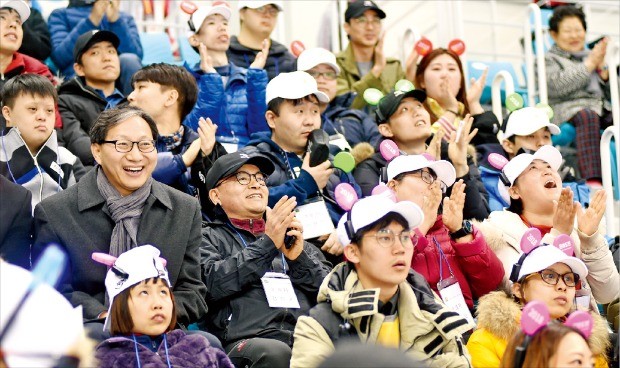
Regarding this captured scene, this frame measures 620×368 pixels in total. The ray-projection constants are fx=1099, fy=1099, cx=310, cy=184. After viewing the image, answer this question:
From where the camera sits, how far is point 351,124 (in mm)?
7332

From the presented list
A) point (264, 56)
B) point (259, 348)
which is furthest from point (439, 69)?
point (259, 348)

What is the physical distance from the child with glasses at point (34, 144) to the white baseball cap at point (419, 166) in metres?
1.72

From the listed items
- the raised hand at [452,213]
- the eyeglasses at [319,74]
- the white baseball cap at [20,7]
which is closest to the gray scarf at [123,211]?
the raised hand at [452,213]

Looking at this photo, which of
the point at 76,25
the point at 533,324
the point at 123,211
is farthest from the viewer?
the point at 76,25

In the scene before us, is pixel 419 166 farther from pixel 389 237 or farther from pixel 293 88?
pixel 389 237

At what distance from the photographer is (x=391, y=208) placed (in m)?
4.42

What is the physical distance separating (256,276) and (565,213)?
5.78 feet

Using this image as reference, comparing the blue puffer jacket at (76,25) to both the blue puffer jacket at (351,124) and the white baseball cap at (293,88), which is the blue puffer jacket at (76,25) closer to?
the blue puffer jacket at (351,124)

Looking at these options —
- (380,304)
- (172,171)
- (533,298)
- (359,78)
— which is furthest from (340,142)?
(380,304)

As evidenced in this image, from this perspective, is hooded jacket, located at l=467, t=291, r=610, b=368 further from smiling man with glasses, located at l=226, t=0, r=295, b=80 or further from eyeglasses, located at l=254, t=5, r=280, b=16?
eyeglasses, located at l=254, t=5, r=280, b=16

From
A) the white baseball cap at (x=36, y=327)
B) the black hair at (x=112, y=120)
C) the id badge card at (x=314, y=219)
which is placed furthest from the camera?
the id badge card at (x=314, y=219)

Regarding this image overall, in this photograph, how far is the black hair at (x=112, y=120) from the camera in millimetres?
5031

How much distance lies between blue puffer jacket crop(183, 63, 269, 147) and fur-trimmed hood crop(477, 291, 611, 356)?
264 centimetres

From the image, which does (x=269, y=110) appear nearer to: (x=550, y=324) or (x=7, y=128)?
(x=7, y=128)
